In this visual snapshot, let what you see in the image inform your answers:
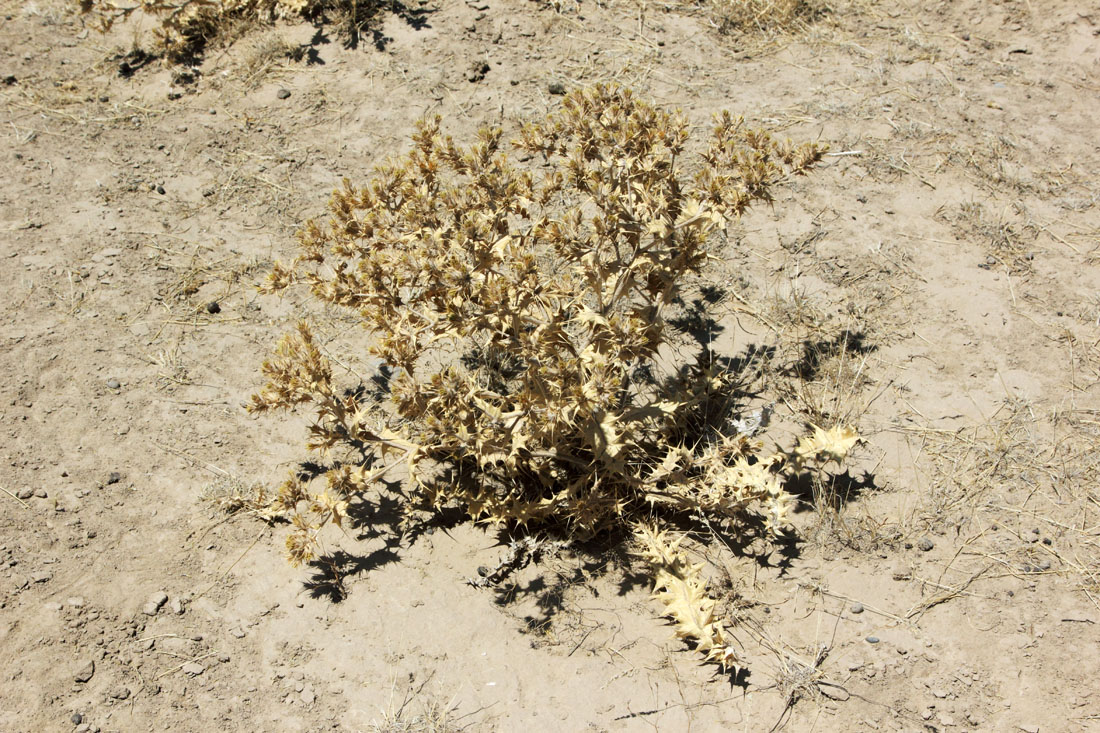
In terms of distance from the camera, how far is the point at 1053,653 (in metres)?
2.88

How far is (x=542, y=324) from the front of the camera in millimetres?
2998

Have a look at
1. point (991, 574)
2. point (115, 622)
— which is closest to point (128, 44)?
point (115, 622)

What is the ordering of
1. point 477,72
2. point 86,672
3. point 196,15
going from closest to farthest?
point 86,672 → point 477,72 → point 196,15

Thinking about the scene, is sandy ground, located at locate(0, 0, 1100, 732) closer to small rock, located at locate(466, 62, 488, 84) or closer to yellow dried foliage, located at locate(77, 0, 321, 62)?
small rock, located at locate(466, 62, 488, 84)

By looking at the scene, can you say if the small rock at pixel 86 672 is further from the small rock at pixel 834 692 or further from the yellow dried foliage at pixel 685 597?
the small rock at pixel 834 692

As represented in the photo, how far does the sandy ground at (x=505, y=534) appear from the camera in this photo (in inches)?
112

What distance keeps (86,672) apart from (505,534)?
5.25ft

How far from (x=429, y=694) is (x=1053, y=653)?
7.52ft

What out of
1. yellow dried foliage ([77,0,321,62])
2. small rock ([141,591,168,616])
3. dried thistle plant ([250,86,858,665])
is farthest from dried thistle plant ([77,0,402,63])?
small rock ([141,591,168,616])

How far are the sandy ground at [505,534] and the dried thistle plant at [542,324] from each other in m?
0.27

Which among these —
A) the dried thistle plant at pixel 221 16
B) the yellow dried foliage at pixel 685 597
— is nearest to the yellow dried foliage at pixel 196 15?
the dried thistle plant at pixel 221 16

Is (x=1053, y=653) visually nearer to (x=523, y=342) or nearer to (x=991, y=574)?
(x=991, y=574)

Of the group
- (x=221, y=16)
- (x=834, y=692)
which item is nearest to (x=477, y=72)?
(x=221, y=16)

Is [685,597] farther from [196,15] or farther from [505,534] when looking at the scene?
[196,15]
